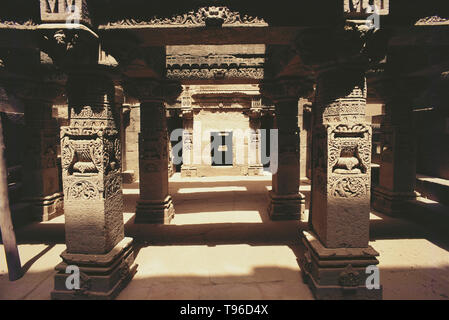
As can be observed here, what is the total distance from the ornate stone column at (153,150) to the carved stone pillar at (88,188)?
101 inches

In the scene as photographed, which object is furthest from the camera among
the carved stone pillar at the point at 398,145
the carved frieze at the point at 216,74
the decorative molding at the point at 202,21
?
the carved stone pillar at the point at 398,145

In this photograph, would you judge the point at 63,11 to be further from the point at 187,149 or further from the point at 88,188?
the point at 187,149

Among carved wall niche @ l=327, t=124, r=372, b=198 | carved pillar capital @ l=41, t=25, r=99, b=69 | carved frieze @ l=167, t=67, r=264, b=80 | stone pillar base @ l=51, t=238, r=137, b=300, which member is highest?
carved frieze @ l=167, t=67, r=264, b=80

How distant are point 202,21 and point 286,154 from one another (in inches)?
159

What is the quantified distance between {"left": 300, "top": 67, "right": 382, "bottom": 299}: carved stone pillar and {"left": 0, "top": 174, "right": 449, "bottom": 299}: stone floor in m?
0.46

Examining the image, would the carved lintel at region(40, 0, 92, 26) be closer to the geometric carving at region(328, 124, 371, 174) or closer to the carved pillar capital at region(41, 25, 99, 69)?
the carved pillar capital at region(41, 25, 99, 69)

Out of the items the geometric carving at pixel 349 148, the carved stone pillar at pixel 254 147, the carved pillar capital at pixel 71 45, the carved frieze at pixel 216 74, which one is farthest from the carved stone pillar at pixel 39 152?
the carved stone pillar at pixel 254 147

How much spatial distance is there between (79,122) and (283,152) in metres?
4.61

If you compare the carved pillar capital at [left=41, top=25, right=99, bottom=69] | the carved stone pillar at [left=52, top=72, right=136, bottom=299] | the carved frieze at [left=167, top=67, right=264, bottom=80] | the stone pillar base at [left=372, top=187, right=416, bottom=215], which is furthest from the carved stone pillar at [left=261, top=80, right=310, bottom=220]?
the carved pillar capital at [left=41, top=25, right=99, bottom=69]

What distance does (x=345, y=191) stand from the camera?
3121 millimetres

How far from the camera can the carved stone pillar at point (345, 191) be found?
3.08m

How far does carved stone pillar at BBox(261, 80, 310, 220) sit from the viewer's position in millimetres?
6125

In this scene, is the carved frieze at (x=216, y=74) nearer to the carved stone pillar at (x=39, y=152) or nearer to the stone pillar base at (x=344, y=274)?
the carved stone pillar at (x=39, y=152)

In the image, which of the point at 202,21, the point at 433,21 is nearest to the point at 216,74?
the point at 202,21
